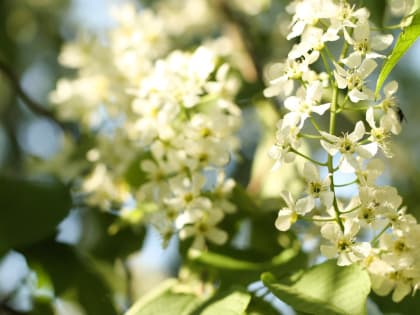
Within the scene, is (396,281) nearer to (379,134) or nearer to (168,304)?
(379,134)

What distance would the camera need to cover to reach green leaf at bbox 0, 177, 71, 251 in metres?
1.44

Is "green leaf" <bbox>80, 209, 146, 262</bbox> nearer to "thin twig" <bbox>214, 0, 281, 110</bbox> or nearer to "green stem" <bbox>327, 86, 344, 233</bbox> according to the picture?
"thin twig" <bbox>214, 0, 281, 110</bbox>

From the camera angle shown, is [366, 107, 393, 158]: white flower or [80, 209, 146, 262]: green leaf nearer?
[366, 107, 393, 158]: white flower

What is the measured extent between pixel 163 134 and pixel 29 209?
1.07 feet

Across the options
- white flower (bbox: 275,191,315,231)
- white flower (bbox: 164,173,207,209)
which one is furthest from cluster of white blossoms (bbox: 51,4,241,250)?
white flower (bbox: 275,191,315,231)

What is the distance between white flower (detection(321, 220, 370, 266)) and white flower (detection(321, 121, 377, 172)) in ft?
0.28

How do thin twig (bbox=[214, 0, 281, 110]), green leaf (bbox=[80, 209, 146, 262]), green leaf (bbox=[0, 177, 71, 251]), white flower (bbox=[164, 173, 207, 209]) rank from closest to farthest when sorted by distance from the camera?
white flower (bbox=[164, 173, 207, 209]), green leaf (bbox=[0, 177, 71, 251]), green leaf (bbox=[80, 209, 146, 262]), thin twig (bbox=[214, 0, 281, 110])

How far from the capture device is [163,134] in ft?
4.54

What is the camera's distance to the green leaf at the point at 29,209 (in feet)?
4.71

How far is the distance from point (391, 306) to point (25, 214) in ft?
2.34

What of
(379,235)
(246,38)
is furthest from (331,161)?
(246,38)

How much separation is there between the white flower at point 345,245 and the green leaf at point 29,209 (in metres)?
0.59

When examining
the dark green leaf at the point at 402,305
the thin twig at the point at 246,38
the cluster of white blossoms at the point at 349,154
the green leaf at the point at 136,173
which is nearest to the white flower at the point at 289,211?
the cluster of white blossoms at the point at 349,154

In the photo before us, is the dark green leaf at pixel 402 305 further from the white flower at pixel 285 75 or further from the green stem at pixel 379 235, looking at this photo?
the white flower at pixel 285 75
